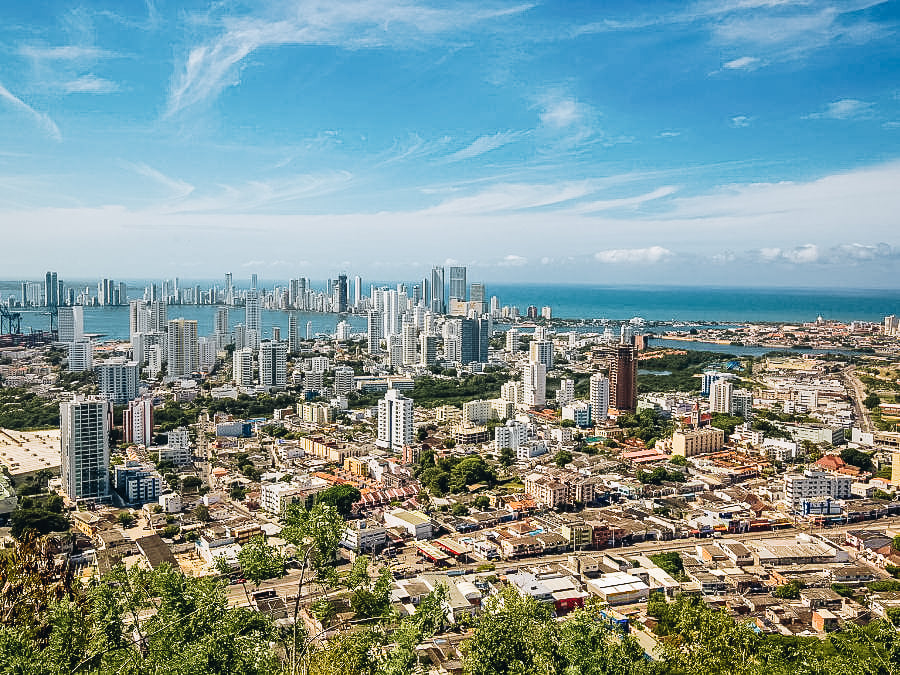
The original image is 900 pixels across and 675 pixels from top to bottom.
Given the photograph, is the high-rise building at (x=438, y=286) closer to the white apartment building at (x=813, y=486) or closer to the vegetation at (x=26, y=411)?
the vegetation at (x=26, y=411)

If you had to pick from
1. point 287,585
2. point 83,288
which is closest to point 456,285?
point 83,288

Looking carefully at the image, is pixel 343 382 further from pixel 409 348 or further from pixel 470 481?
pixel 470 481

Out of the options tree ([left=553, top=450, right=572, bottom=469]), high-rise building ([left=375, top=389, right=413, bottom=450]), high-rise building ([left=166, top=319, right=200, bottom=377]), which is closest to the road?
tree ([left=553, top=450, right=572, bottom=469])

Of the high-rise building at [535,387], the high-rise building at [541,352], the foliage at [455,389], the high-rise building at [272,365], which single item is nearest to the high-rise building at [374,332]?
the foliage at [455,389]

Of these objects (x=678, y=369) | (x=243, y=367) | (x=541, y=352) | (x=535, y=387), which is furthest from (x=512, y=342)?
(x=243, y=367)

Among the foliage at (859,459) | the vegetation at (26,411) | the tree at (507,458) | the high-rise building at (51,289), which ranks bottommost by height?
the tree at (507,458)

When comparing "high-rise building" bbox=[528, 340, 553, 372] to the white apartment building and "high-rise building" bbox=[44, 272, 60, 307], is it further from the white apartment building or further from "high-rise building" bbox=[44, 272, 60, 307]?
"high-rise building" bbox=[44, 272, 60, 307]

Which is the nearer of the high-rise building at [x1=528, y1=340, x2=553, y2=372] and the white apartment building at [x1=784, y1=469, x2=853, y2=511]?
the white apartment building at [x1=784, y1=469, x2=853, y2=511]
